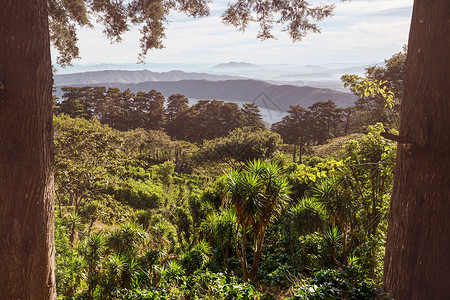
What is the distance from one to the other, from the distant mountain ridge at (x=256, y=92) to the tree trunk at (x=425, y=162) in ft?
164

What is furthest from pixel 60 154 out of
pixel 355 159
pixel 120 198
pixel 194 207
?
pixel 355 159

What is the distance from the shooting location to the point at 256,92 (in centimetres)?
10638

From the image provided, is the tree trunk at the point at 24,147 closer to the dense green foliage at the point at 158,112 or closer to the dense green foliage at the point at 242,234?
the dense green foliage at the point at 242,234

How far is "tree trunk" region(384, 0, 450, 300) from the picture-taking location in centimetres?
175

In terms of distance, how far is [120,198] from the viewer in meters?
14.8

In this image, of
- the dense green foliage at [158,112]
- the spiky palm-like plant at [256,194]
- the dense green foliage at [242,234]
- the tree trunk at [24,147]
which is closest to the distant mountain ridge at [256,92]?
the dense green foliage at [158,112]

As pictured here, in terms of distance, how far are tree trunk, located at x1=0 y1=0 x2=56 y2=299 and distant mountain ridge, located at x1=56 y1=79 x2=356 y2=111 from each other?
50.0 metres

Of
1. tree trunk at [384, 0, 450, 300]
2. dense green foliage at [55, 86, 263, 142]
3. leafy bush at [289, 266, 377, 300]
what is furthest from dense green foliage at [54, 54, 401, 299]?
dense green foliage at [55, 86, 263, 142]

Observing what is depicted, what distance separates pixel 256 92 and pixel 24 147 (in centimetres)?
10757

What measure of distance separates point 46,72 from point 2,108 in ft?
1.53

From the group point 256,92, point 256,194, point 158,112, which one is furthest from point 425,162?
point 256,92

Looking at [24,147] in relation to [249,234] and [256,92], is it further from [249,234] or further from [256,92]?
[256,92]

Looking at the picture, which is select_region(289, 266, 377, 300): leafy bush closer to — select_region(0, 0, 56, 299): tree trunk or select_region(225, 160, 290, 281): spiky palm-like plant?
select_region(225, 160, 290, 281): spiky palm-like plant

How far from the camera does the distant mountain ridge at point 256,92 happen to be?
73.7m
